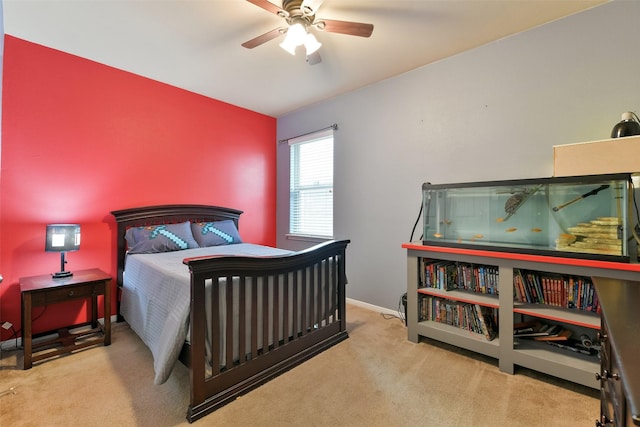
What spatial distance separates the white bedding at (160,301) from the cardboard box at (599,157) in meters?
2.45

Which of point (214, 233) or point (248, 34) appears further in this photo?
point (214, 233)

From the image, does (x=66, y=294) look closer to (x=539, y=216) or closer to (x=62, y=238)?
(x=62, y=238)

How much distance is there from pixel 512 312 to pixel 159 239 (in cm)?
309

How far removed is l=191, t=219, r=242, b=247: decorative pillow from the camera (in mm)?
3258

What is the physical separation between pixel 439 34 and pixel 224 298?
8.41 ft

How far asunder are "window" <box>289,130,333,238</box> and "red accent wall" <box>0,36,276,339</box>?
0.94 m

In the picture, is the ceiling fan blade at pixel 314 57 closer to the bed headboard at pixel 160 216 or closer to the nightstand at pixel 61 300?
the bed headboard at pixel 160 216

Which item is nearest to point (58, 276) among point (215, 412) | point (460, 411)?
point (215, 412)

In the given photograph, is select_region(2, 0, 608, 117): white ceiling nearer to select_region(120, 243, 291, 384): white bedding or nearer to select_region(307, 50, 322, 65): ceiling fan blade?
select_region(307, 50, 322, 65): ceiling fan blade

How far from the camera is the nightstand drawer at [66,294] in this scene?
209cm

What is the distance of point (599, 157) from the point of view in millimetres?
1698

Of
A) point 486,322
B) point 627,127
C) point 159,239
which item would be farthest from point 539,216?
point 159,239

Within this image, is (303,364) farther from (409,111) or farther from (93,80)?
(93,80)

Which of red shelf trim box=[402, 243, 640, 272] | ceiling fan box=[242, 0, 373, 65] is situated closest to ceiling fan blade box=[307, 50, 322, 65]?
ceiling fan box=[242, 0, 373, 65]
